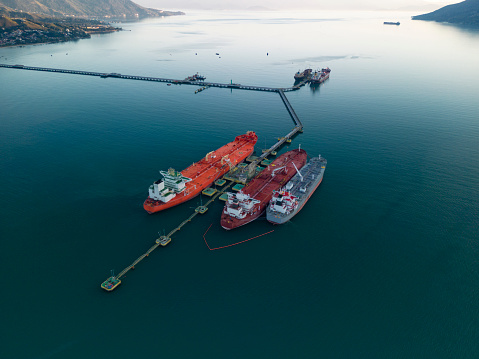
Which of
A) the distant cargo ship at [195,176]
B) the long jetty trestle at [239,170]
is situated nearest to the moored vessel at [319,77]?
the long jetty trestle at [239,170]

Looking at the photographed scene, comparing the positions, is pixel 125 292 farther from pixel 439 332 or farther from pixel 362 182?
pixel 362 182

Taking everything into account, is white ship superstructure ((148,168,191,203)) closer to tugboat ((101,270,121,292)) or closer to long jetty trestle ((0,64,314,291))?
long jetty trestle ((0,64,314,291))

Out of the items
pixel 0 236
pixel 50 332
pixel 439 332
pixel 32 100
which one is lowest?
pixel 439 332

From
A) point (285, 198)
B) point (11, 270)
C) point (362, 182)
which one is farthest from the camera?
point (362, 182)

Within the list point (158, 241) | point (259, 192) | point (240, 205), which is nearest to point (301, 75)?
point (259, 192)

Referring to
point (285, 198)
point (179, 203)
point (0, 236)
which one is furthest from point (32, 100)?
point (285, 198)

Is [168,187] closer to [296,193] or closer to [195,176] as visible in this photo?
[195,176]
